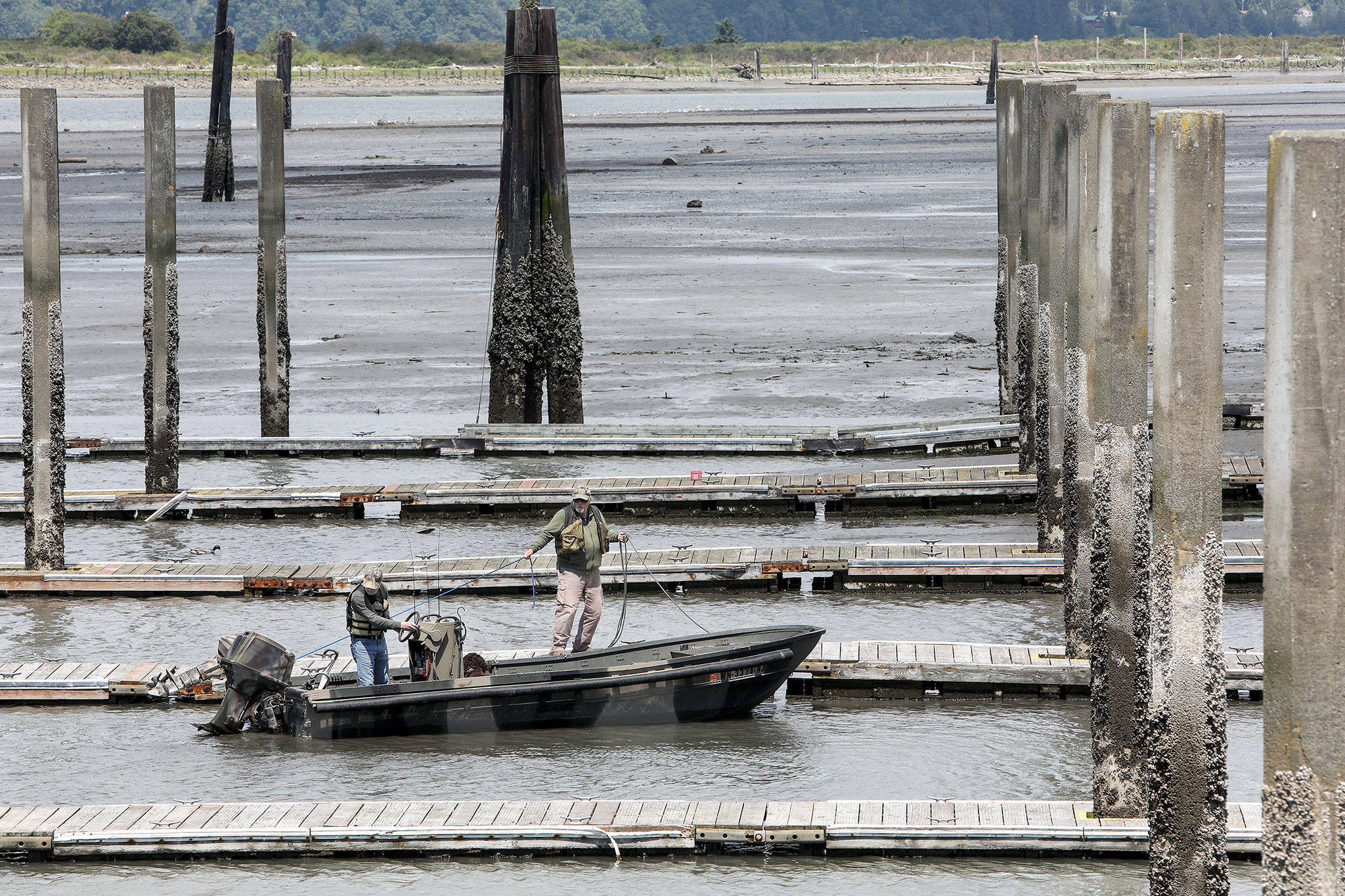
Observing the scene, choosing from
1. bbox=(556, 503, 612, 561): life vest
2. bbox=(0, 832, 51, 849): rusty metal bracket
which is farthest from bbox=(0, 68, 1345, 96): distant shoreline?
bbox=(0, 832, 51, 849): rusty metal bracket

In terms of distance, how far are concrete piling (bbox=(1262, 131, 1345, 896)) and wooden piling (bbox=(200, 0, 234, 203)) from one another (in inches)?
1516

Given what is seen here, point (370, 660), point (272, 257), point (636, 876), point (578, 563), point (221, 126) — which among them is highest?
point (221, 126)

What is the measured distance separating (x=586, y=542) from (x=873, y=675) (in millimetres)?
2295

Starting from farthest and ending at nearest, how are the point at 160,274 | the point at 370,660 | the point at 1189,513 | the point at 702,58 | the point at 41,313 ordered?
the point at 702,58 → the point at 160,274 → the point at 41,313 → the point at 370,660 → the point at 1189,513

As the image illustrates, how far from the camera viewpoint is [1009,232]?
699 inches

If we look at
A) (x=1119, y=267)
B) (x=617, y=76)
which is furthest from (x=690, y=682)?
(x=617, y=76)

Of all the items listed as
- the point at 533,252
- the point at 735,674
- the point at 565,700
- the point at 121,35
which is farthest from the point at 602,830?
the point at 121,35

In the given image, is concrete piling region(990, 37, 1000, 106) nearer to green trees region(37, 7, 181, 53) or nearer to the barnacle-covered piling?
green trees region(37, 7, 181, 53)

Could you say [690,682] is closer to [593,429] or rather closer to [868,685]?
[868,685]

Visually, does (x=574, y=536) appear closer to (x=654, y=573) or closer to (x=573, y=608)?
(x=573, y=608)

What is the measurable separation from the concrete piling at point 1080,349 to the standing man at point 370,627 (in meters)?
4.50

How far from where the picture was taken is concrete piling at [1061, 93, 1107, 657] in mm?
9391

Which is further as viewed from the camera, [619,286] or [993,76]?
[993,76]

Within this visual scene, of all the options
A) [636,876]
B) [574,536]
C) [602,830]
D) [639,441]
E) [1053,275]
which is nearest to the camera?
[636,876]
